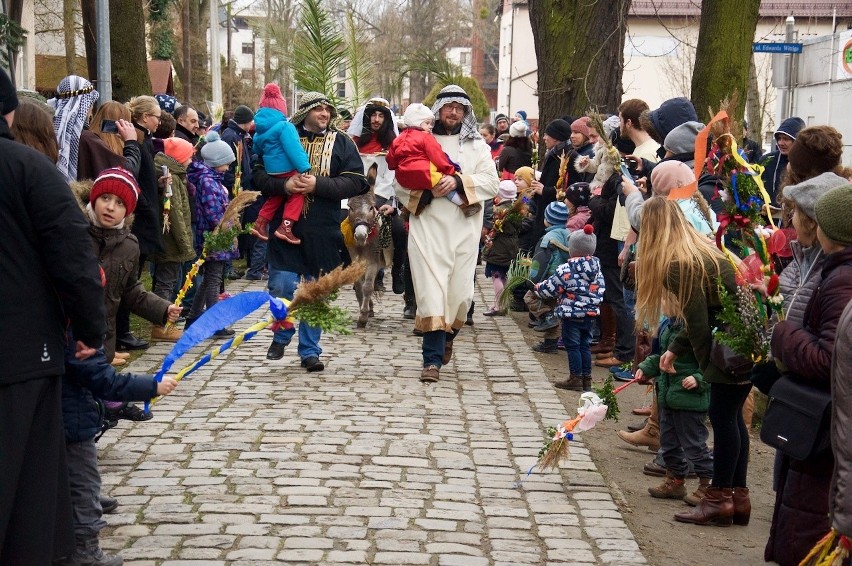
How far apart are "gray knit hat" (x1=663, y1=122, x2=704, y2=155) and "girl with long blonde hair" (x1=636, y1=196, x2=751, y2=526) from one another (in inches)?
82.6

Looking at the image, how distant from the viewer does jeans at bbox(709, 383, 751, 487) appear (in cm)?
605

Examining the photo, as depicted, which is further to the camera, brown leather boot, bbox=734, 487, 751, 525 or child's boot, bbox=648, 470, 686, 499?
child's boot, bbox=648, 470, 686, 499

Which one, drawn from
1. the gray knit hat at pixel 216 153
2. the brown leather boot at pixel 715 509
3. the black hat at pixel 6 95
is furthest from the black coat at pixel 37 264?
the gray knit hat at pixel 216 153

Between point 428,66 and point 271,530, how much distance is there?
15.8m

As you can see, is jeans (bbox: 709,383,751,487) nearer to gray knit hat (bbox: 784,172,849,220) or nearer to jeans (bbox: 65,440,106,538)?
gray knit hat (bbox: 784,172,849,220)

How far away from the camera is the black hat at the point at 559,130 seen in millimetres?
13000

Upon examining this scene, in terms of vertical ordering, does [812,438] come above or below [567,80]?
below

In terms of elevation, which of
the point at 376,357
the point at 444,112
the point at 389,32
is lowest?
the point at 376,357

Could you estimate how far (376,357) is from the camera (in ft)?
35.0

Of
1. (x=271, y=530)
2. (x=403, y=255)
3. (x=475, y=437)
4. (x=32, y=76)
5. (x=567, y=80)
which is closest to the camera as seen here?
(x=271, y=530)

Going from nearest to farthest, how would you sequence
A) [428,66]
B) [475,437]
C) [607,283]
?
[475,437]
[607,283]
[428,66]

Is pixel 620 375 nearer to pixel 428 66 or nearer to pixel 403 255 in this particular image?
pixel 403 255

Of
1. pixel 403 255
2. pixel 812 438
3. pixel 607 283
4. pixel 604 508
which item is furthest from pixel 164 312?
pixel 403 255

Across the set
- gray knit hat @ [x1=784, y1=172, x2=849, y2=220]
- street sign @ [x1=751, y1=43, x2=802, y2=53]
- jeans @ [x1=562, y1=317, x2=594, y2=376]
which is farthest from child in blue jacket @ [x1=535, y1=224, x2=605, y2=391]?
street sign @ [x1=751, y1=43, x2=802, y2=53]
